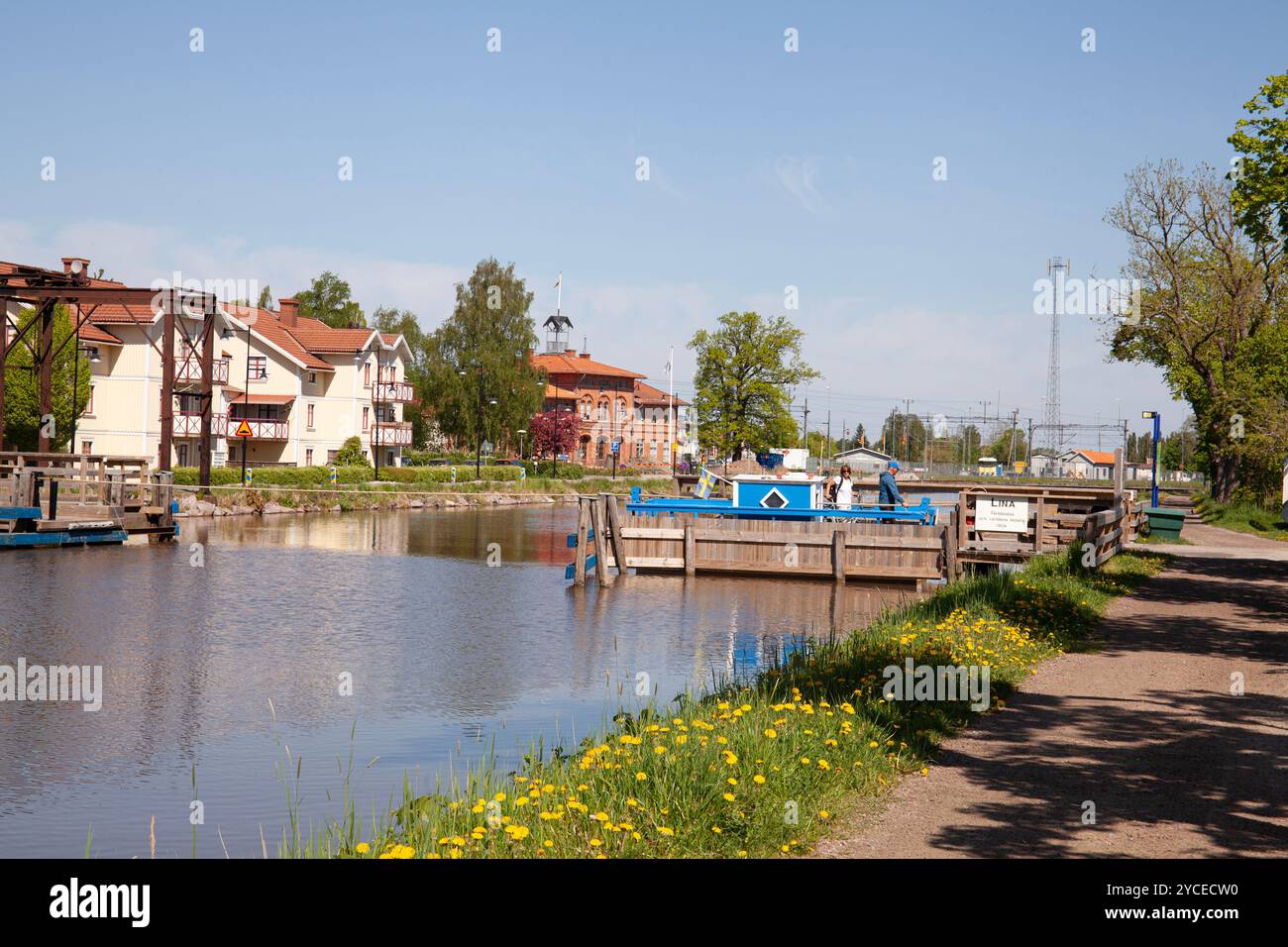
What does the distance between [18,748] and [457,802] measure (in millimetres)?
6321

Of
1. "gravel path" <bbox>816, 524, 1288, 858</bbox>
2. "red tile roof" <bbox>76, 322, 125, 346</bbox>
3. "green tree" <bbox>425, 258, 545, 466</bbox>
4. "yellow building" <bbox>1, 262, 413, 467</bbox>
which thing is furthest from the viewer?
"green tree" <bbox>425, 258, 545, 466</bbox>

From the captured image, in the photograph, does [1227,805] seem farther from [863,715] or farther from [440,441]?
[440,441]

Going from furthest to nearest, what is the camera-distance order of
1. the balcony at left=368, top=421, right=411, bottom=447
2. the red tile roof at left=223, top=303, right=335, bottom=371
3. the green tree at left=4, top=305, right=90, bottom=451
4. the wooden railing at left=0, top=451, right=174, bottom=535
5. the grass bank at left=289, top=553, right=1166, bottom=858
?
the balcony at left=368, top=421, right=411, bottom=447
the red tile roof at left=223, top=303, right=335, bottom=371
the green tree at left=4, top=305, right=90, bottom=451
the wooden railing at left=0, top=451, right=174, bottom=535
the grass bank at left=289, top=553, right=1166, bottom=858

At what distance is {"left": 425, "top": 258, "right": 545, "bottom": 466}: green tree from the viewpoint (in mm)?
88875

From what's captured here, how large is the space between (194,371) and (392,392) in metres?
18.9

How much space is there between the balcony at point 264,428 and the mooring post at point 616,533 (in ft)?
155

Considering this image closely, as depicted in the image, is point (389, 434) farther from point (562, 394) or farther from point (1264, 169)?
point (1264, 169)

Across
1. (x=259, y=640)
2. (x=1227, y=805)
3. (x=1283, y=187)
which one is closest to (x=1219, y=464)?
(x=1283, y=187)

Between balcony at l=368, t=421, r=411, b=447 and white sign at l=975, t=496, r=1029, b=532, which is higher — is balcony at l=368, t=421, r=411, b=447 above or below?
above

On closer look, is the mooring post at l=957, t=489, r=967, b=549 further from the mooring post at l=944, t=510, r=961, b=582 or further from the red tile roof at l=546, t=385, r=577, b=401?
the red tile roof at l=546, t=385, r=577, b=401

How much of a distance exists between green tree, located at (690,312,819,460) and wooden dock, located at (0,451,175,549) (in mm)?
61647

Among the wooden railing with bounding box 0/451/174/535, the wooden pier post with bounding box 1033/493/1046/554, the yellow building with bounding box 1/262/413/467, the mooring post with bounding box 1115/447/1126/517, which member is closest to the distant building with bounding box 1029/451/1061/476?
the yellow building with bounding box 1/262/413/467
